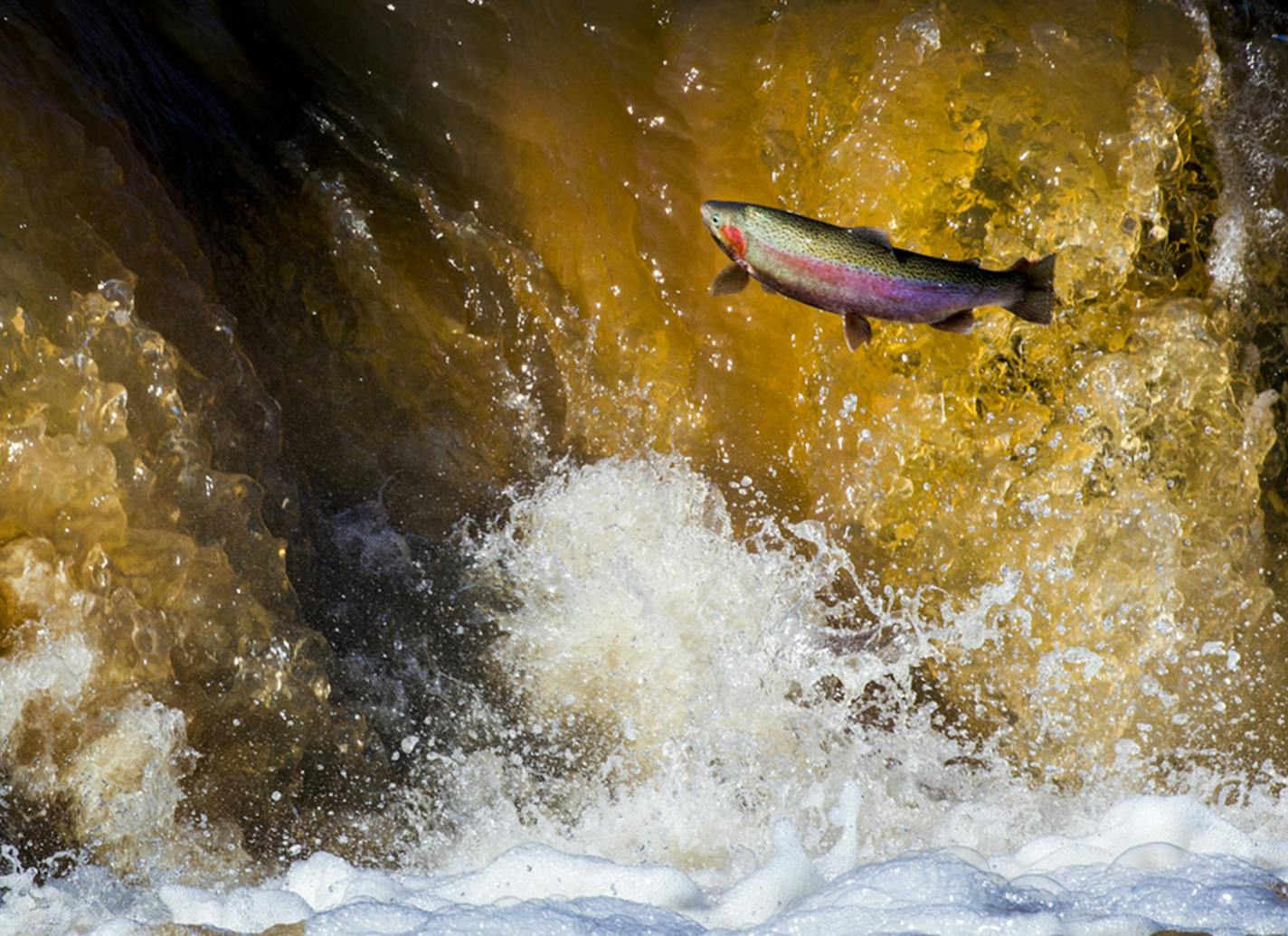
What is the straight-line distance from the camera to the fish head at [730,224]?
235cm

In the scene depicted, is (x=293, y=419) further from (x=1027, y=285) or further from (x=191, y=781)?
(x=1027, y=285)

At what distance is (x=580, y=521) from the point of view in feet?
10.7

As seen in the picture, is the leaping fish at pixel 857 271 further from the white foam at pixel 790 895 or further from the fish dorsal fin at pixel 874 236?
the white foam at pixel 790 895

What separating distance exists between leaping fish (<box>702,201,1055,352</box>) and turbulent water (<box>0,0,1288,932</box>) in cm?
86

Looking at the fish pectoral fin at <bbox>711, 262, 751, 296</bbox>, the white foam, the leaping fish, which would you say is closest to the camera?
the white foam

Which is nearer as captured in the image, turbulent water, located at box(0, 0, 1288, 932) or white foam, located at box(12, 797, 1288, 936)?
white foam, located at box(12, 797, 1288, 936)

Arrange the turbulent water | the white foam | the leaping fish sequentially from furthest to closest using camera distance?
the turbulent water
the leaping fish
the white foam

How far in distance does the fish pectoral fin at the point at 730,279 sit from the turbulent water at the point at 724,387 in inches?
32.7

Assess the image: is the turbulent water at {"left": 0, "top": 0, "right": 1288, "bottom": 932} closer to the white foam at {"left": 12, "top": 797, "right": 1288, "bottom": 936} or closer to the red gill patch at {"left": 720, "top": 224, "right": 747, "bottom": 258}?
the white foam at {"left": 12, "top": 797, "right": 1288, "bottom": 936}

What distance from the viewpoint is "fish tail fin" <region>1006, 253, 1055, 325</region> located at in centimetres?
238

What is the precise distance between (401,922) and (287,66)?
203 centimetres

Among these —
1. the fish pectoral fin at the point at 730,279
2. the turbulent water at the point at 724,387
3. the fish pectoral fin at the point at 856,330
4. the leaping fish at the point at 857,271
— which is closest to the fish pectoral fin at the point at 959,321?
the leaping fish at the point at 857,271

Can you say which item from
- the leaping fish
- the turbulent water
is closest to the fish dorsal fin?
the leaping fish

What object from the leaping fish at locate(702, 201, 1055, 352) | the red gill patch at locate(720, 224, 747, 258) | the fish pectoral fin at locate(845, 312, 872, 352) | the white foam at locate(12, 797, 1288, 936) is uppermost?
the red gill patch at locate(720, 224, 747, 258)
